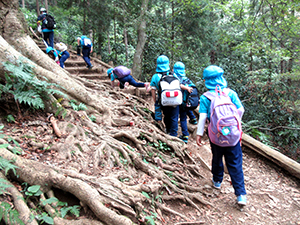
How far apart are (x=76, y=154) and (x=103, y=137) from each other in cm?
76

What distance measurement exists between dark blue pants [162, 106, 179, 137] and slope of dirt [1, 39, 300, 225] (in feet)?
2.82

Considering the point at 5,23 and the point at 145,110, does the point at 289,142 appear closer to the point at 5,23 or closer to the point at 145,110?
the point at 145,110

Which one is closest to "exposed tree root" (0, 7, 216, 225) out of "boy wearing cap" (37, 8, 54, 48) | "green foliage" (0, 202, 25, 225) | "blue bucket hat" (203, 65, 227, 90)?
"green foliage" (0, 202, 25, 225)

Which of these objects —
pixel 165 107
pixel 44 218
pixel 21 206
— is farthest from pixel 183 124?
pixel 21 206

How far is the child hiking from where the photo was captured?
348 centimetres

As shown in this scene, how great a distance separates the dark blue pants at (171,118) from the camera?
17.8 feet

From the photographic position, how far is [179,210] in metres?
3.53

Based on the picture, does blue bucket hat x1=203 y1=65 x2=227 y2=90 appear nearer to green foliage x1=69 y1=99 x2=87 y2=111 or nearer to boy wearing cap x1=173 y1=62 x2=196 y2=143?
boy wearing cap x1=173 y1=62 x2=196 y2=143

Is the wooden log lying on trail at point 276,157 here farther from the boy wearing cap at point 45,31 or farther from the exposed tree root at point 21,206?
the boy wearing cap at point 45,31

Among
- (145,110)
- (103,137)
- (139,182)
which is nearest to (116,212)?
(139,182)

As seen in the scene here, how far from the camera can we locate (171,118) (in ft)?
18.0

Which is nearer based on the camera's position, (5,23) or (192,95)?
(5,23)

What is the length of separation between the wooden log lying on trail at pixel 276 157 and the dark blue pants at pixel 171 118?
2194 millimetres

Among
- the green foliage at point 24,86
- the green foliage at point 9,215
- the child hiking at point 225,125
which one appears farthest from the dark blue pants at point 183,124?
the green foliage at point 9,215
